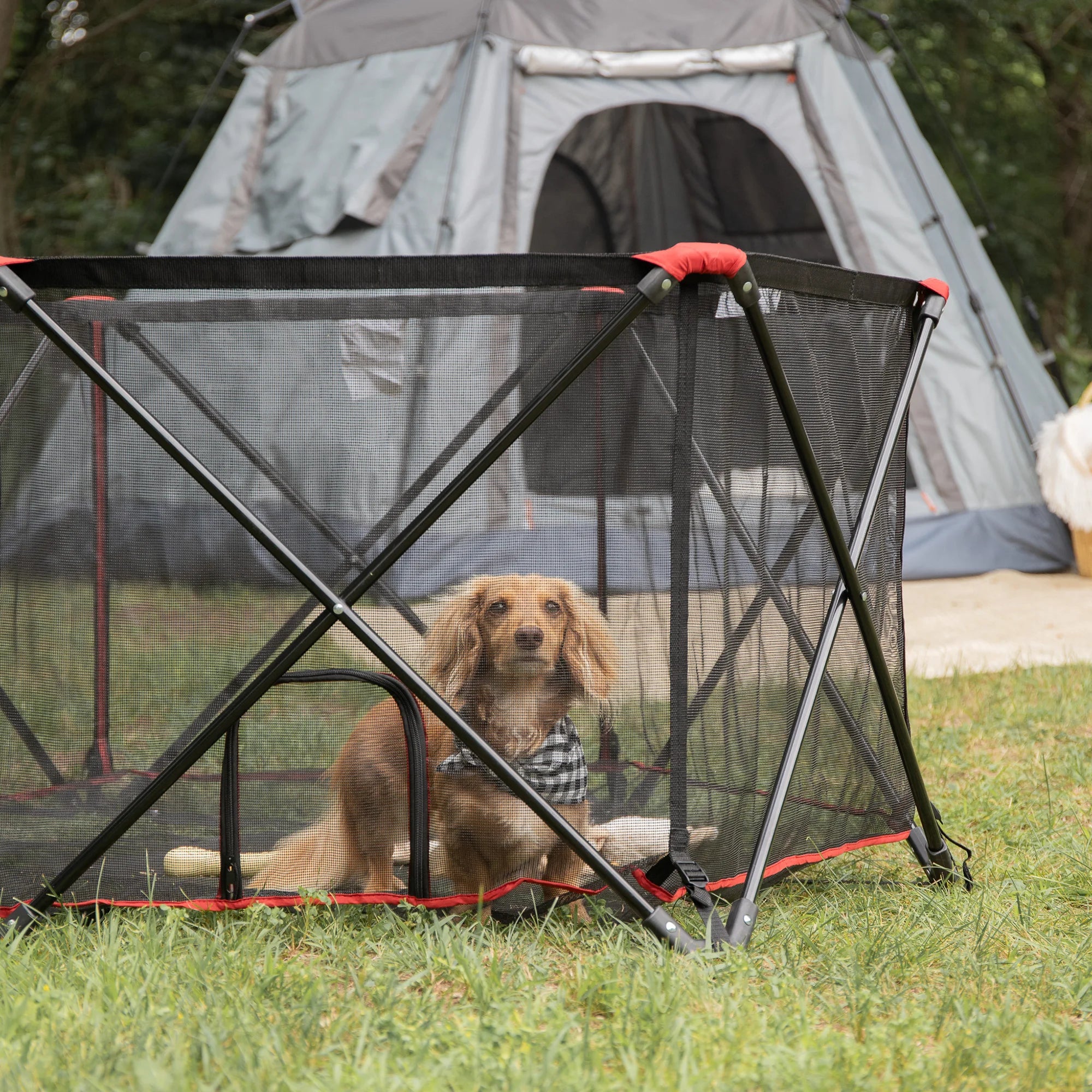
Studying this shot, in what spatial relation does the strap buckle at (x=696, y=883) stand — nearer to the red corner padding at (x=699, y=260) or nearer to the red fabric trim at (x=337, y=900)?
the red fabric trim at (x=337, y=900)

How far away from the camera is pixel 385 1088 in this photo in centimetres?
128

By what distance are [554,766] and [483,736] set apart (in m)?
0.13

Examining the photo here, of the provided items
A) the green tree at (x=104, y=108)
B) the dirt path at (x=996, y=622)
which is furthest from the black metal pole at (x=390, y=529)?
the green tree at (x=104, y=108)

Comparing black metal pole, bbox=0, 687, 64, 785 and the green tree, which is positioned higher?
the green tree

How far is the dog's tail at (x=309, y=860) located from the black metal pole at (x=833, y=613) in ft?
2.06

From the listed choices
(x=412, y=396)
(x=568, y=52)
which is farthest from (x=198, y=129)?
(x=412, y=396)

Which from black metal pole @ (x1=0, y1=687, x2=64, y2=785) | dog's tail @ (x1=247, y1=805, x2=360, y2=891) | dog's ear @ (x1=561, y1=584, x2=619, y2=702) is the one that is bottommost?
dog's tail @ (x1=247, y1=805, x2=360, y2=891)

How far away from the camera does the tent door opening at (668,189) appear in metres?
7.11

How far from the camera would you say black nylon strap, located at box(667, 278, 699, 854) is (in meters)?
1.72

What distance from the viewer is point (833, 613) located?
196 centimetres

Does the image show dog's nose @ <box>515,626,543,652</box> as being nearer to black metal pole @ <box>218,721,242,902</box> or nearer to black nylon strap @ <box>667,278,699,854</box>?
black nylon strap @ <box>667,278,699,854</box>

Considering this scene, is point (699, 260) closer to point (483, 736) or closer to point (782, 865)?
point (483, 736)

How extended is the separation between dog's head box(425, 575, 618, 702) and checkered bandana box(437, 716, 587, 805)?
0.34ft

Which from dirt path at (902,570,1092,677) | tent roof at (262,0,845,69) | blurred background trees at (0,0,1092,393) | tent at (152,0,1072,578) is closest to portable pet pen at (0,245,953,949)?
dirt path at (902,570,1092,677)
